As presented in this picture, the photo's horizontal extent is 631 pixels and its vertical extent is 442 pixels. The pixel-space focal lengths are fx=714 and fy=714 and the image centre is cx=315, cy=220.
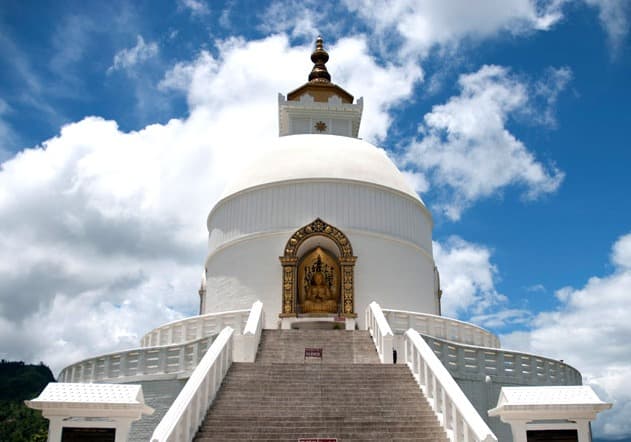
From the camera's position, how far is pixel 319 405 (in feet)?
44.4

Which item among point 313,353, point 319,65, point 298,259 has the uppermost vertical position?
point 319,65

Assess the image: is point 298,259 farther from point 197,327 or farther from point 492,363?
point 492,363

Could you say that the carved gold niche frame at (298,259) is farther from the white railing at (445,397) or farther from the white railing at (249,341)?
the white railing at (445,397)

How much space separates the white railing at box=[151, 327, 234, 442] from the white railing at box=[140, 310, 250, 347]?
463cm

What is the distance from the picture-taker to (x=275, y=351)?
62.9ft

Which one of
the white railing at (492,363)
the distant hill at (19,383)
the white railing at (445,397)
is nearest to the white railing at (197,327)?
the white railing at (492,363)

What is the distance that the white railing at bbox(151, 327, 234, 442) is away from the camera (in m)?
11.2

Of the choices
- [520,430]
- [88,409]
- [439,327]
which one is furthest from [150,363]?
[520,430]

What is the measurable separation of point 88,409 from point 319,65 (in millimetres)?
29540

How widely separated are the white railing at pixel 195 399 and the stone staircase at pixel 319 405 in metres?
0.19

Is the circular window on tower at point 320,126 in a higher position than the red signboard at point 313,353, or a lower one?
higher

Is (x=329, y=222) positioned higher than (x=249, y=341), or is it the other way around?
(x=329, y=222)

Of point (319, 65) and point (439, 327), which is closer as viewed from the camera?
point (439, 327)

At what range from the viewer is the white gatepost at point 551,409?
10.1 m
